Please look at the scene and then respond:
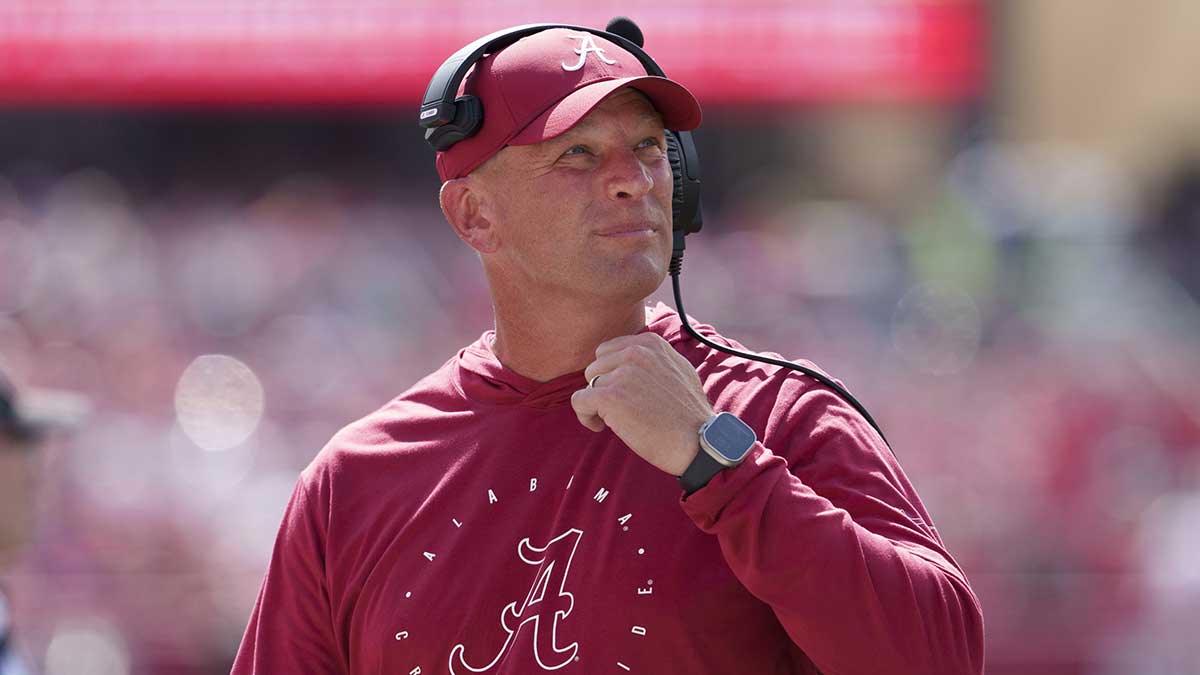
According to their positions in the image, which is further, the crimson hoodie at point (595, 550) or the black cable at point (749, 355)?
the black cable at point (749, 355)

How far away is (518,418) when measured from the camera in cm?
213

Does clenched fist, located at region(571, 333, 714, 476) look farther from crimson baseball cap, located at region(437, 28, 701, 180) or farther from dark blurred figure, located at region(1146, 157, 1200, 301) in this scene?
dark blurred figure, located at region(1146, 157, 1200, 301)

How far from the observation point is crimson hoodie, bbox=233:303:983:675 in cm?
170

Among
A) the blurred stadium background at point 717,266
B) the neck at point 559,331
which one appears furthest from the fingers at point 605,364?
the blurred stadium background at point 717,266

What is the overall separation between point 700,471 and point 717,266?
6709mm

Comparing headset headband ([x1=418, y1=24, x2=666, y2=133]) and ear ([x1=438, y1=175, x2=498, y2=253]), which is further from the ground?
headset headband ([x1=418, y1=24, x2=666, y2=133])

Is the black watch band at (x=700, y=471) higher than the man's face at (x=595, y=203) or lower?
lower

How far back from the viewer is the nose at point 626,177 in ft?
6.62

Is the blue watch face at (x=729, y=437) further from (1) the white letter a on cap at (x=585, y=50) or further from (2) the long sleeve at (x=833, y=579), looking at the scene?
(1) the white letter a on cap at (x=585, y=50)

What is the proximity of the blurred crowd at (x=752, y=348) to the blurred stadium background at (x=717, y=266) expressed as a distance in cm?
2

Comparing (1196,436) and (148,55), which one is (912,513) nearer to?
(1196,436)

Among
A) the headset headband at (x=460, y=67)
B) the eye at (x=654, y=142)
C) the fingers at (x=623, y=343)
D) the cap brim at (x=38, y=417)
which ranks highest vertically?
the headset headband at (x=460, y=67)

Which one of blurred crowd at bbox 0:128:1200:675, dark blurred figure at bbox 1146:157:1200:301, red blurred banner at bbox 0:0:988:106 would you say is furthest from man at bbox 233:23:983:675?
red blurred banner at bbox 0:0:988:106

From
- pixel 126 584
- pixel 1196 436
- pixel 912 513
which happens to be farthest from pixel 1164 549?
pixel 912 513
